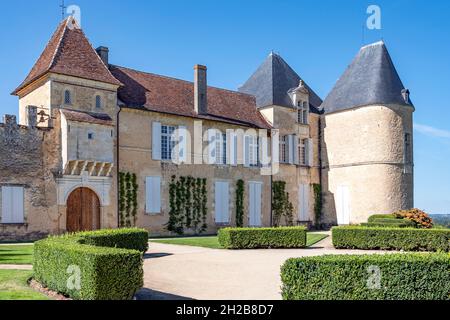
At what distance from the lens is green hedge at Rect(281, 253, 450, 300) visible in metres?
8.06

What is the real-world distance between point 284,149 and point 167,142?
25.9 ft

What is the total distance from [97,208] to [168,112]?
18.4 ft

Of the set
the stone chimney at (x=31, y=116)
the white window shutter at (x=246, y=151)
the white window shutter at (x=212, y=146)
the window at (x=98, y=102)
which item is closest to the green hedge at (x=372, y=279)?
the stone chimney at (x=31, y=116)

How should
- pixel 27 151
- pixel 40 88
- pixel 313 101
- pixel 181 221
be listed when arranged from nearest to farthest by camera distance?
pixel 27 151 → pixel 40 88 → pixel 181 221 → pixel 313 101

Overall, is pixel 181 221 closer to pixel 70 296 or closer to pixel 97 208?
pixel 97 208

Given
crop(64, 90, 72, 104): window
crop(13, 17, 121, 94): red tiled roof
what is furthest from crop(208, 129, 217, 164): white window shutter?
crop(64, 90, 72, 104): window

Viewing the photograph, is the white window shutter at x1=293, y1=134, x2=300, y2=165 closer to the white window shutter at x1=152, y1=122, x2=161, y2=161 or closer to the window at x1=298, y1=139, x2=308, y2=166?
the window at x1=298, y1=139, x2=308, y2=166

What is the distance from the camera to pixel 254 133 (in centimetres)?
2753

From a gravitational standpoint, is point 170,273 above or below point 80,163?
below

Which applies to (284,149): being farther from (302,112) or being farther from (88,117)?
(88,117)

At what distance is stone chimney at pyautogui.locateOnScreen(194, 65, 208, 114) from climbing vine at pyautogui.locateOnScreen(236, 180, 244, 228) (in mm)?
4270

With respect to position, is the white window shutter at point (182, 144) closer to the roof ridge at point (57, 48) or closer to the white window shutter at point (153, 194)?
the white window shutter at point (153, 194)

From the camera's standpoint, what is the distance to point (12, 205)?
1923 centimetres

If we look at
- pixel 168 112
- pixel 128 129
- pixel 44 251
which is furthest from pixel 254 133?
pixel 44 251
